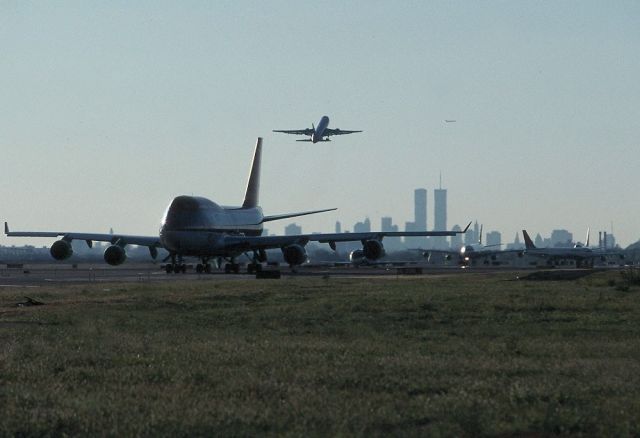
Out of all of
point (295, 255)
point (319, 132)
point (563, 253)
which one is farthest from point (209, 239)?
point (563, 253)

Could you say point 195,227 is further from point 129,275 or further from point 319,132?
point 319,132

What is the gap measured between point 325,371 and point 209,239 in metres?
59.0

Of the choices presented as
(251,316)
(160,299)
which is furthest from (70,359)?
(160,299)

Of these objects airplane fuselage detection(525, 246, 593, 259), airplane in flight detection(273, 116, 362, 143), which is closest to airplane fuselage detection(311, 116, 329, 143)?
airplane in flight detection(273, 116, 362, 143)

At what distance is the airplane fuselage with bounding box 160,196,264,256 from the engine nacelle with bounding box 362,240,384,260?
374 inches

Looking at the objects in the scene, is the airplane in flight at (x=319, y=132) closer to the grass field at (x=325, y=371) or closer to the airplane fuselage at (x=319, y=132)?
the airplane fuselage at (x=319, y=132)

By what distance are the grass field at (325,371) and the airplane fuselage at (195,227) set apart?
38.5 m

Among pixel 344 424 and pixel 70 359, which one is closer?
pixel 344 424

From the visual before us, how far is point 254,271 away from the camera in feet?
266

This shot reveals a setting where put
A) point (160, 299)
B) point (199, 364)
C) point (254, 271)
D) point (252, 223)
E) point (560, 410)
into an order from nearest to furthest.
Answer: point (560, 410), point (199, 364), point (160, 299), point (254, 271), point (252, 223)

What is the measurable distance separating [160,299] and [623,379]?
27.8m

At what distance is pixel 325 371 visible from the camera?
18.9m

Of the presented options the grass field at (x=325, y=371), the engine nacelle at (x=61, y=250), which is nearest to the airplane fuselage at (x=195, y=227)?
the engine nacelle at (x=61, y=250)

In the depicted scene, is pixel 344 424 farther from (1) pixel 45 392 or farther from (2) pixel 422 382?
(1) pixel 45 392
